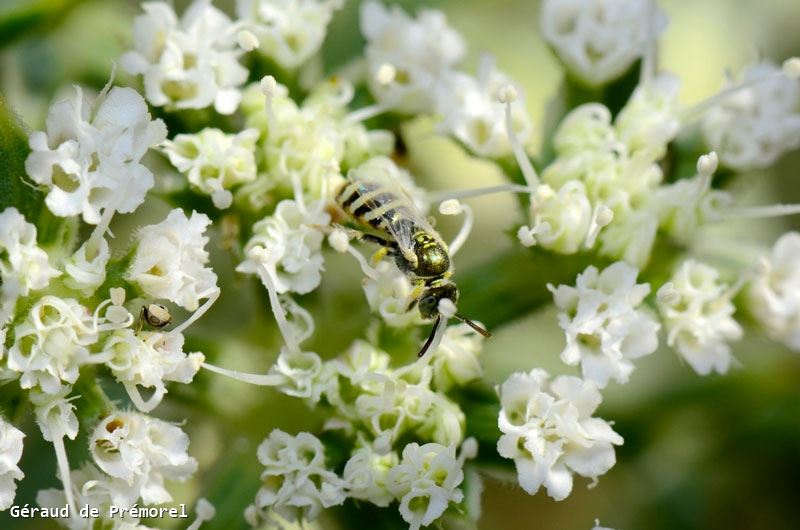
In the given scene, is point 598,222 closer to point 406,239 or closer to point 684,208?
point 684,208

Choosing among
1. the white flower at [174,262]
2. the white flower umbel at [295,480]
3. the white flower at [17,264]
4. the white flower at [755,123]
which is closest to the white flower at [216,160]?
the white flower at [174,262]

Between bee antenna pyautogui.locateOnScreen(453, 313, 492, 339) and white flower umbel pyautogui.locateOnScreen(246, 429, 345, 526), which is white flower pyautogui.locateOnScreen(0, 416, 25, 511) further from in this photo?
bee antenna pyautogui.locateOnScreen(453, 313, 492, 339)

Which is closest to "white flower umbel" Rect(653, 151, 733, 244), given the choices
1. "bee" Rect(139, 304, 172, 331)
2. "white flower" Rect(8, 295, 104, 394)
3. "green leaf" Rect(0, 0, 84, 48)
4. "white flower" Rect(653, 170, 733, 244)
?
"white flower" Rect(653, 170, 733, 244)

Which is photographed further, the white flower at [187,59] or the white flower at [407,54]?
the white flower at [407,54]

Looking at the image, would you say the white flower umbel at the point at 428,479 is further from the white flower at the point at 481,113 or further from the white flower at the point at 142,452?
the white flower at the point at 481,113

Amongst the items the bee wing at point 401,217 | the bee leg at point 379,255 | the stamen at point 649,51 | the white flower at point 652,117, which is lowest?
the bee leg at point 379,255

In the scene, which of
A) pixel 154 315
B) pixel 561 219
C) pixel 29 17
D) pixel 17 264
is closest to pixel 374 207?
pixel 561 219

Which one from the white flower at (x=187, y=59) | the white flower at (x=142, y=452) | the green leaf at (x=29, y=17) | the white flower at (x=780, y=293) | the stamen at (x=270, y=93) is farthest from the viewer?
the green leaf at (x=29, y=17)
